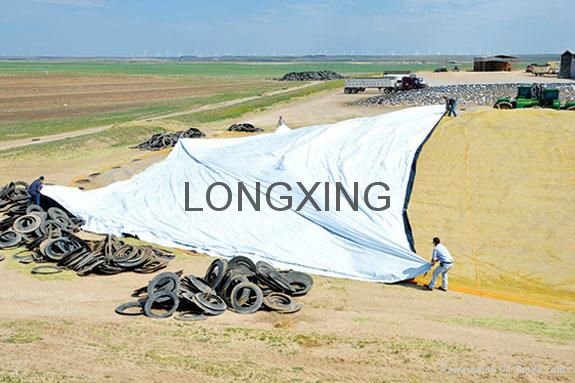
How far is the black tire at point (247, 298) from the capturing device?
1126 cm

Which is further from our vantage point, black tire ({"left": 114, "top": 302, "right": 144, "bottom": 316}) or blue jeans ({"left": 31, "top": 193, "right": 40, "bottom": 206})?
blue jeans ({"left": 31, "top": 193, "right": 40, "bottom": 206})

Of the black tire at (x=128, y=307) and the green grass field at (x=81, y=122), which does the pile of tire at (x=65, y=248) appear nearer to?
the black tire at (x=128, y=307)

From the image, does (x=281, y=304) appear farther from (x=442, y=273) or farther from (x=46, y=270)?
(x=46, y=270)

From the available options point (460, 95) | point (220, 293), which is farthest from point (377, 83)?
point (220, 293)

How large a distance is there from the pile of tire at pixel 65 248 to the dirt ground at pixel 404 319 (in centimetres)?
39

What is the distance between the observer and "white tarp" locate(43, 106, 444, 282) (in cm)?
1391

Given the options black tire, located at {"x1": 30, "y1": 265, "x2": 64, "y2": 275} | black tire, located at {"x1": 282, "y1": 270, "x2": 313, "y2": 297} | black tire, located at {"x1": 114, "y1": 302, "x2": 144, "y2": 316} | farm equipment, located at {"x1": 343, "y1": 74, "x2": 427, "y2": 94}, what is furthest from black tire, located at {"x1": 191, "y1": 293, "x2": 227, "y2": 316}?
farm equipment, located at {"x1": 343, "y1": 74, "x2": 427, "y2": 94}

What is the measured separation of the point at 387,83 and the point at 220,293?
57201 millimetres

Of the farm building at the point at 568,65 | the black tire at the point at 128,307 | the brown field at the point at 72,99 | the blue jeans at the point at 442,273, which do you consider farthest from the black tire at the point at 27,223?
the farm building at the point at 568,65

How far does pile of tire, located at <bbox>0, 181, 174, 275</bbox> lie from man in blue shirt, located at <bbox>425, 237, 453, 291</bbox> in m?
5.98

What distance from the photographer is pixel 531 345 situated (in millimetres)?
9602

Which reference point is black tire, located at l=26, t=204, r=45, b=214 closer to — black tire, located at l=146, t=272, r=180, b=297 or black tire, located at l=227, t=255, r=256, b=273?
black tire, located at l=146, t=272, r=180, b=297

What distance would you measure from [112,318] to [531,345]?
7065 millimetres

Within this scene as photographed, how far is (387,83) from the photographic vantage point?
2594 inches
